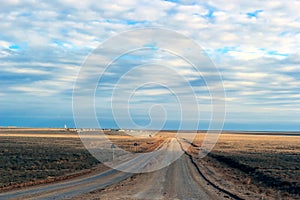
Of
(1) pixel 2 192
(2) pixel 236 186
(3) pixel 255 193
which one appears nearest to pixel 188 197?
(3) pixel 255 193

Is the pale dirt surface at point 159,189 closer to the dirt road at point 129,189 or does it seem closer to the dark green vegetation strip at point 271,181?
the dirt road at point 129,189

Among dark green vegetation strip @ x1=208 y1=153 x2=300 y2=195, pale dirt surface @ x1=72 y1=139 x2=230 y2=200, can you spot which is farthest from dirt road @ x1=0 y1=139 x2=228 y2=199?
dark green vegetation strip @ x1=208 y1=153 x2=300 y2=195

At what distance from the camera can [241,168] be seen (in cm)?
3384

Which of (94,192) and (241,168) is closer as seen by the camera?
(94,192)

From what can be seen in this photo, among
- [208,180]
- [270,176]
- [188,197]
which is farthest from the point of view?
[270,176]

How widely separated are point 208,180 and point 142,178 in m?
4.14

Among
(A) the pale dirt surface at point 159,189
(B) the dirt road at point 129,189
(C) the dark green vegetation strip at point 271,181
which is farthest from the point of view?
(C) the dark green vegetation strip at point 271,181

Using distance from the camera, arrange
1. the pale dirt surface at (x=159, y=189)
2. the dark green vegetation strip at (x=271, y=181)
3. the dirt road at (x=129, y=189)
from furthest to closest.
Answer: the dark green vegetation strip at (x=271, y=181) < the dirt road at (x=129, y=189) < the pale dirt surface at (x=159, y=189)

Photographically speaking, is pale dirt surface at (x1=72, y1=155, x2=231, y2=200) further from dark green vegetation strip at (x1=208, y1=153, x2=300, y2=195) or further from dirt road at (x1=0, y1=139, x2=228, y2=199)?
dark green vegetation strip at (x1=208, y1=153, x2=300, y2=195)

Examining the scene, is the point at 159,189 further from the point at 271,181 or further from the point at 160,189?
the point at 271,181

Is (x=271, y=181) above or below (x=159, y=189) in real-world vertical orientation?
above

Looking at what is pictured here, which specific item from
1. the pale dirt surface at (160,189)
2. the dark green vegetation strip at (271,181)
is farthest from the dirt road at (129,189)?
the dark green vegetation strip at (271,181)

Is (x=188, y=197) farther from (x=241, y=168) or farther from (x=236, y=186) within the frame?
(x=241, y=168)

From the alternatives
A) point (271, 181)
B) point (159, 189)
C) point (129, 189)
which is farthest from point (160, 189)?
point (271, 181)
